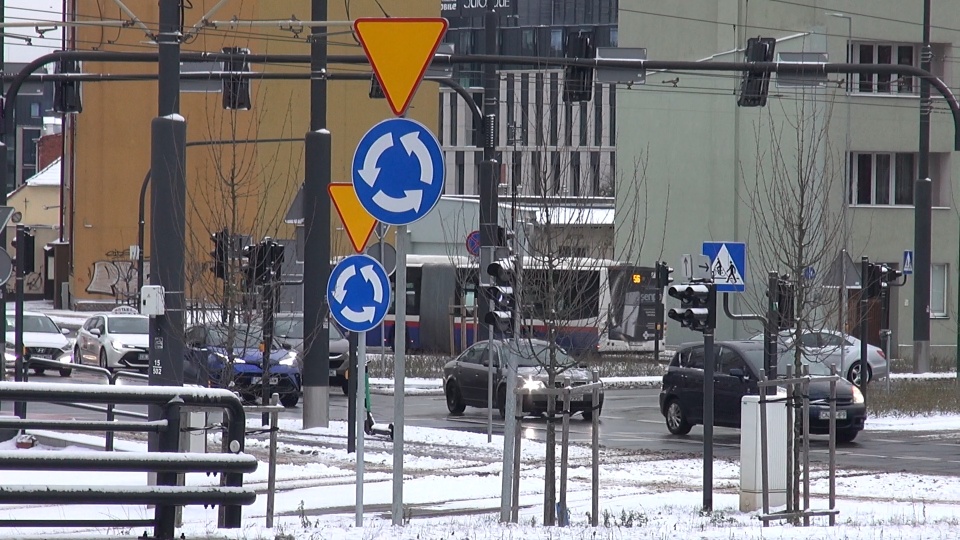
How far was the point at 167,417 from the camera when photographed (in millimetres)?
7051

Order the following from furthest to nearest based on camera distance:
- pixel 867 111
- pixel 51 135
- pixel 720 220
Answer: pixel 51 135 < pixel 720 220 < pixel 867 111

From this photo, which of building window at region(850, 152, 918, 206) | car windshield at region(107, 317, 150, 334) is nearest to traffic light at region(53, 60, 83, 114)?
car windshield at region(107, 317, 150, 334)

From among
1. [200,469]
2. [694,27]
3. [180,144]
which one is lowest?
[200,469]

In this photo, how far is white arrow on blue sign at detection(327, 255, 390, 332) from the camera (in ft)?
37.9

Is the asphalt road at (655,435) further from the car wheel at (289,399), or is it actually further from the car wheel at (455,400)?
the car wheel at (289,399)

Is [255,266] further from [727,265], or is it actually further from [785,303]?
[785,303]

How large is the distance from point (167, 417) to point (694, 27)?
50.8 metres

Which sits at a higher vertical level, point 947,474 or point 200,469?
point 200,469

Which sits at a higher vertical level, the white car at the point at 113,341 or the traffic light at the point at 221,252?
the traffic light at the point at 221,252

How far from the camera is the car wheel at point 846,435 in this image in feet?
78.2

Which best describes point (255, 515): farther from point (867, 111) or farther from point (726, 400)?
point (867, 111)

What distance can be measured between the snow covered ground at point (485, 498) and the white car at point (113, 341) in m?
13.0

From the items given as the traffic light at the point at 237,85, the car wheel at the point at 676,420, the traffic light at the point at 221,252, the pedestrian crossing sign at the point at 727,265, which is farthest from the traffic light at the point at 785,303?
the traffic light at the point at 237,85

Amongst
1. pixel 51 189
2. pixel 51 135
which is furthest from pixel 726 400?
pixel 51 135
